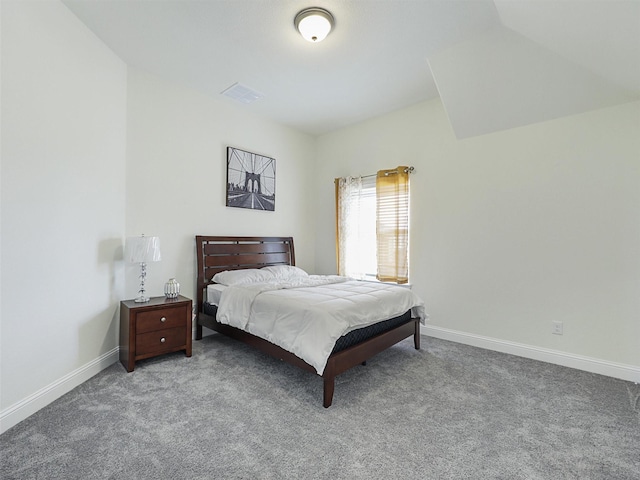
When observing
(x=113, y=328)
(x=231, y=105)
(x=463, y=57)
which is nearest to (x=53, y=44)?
(x=231, y=105)

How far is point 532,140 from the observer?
2959 mm

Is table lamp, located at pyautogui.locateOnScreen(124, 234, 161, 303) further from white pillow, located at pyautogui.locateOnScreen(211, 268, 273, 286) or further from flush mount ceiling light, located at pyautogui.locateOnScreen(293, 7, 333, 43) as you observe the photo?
flush mount ceiling light, located at pyautogui.locateOnScreen(293, 7, 333, 43)

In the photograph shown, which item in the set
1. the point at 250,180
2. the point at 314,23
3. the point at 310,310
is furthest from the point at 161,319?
the point at 314,23

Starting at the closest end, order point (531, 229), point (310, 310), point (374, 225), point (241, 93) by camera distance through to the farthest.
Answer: point (310, 310), point (531, 229), point (241, 93), point (374, 225)

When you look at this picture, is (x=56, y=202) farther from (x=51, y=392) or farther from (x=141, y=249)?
(x=51, y=392)

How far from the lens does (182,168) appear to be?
3.40 metres

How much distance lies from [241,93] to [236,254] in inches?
77.4

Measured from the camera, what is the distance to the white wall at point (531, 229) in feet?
8.35

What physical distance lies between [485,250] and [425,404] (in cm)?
190

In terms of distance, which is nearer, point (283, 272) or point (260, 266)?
point (283, 272)

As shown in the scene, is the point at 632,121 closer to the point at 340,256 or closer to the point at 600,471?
the point at 600,471

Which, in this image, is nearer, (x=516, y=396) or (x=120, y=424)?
(x=120, y=424)

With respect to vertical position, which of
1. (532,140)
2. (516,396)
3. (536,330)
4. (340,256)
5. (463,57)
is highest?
(463,57)

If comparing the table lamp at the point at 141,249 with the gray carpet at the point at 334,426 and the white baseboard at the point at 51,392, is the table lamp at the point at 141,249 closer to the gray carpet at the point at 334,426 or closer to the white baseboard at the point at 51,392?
the white baseboard at the point at 51,392
